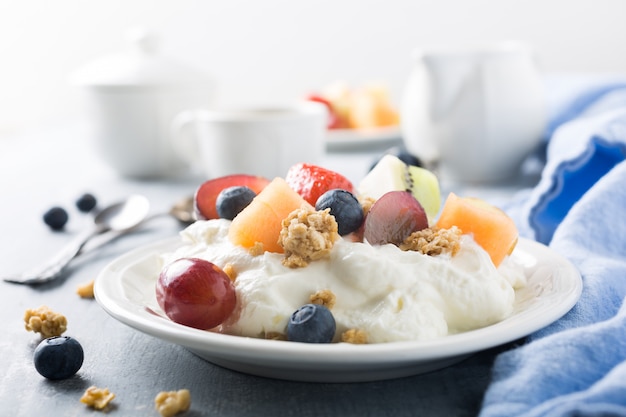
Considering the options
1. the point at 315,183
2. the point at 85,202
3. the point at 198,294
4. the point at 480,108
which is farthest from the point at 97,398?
the point at 480,108

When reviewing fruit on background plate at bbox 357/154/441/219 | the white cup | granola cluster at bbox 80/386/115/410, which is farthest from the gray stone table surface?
the white cup

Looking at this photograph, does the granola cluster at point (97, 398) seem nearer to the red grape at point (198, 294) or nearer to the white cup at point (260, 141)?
the red grape at point (198, 294)

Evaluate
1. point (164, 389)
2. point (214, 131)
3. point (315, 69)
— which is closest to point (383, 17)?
point (315, 69)

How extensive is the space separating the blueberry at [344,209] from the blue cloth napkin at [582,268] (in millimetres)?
295

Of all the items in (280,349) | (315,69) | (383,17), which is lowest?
(315,69)

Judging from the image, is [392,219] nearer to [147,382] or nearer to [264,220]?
[264,220]

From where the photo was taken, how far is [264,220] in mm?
1170

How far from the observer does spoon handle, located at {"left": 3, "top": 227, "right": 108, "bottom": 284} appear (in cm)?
157

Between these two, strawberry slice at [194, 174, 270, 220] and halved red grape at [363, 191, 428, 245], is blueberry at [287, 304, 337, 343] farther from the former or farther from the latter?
strawberry slice at [194, 174, 270, 220]

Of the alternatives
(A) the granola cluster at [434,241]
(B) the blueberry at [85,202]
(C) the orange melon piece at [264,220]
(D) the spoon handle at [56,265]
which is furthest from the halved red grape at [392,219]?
(B) the blueberry at [85,202]

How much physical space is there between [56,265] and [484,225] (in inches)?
36.8

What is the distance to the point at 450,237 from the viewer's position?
1.17m

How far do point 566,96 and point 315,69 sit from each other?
8.53 feet

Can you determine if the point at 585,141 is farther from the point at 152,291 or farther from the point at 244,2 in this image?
the point at 244,2
